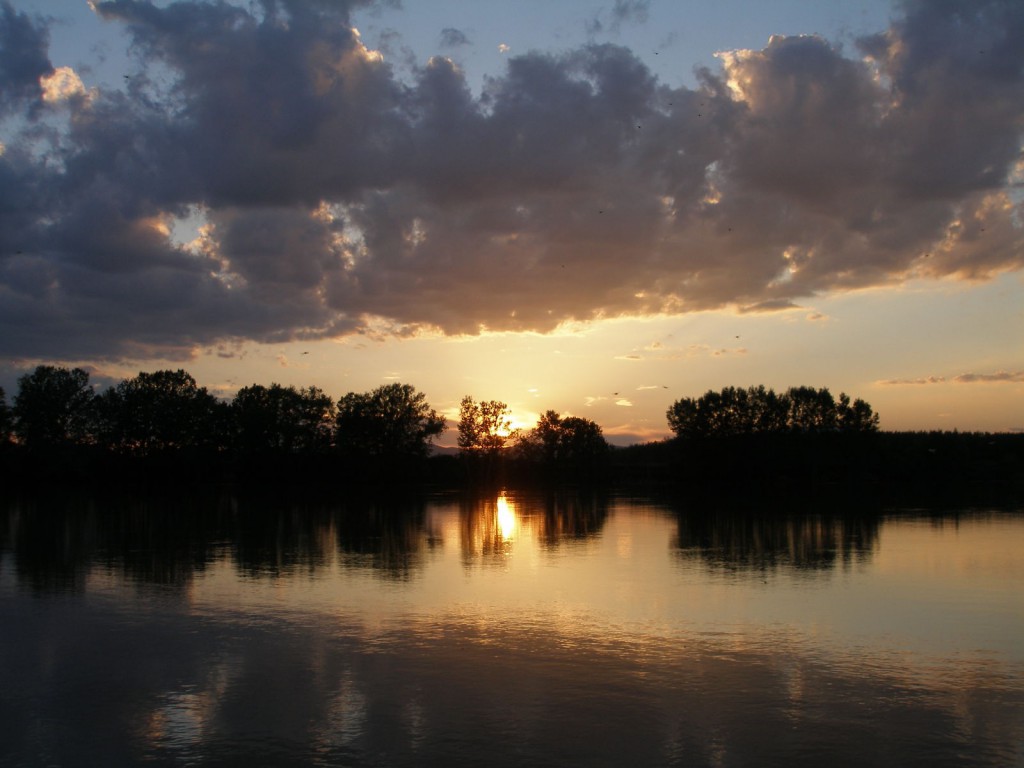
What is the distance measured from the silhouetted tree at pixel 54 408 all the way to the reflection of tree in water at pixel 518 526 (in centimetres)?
8163

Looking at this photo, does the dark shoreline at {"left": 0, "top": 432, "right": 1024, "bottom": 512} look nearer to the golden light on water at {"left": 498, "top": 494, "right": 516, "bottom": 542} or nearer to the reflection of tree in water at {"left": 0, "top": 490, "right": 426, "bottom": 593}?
the golden light on water at {"left": 498, "top": 494, "right": 516, "bottom": 542}

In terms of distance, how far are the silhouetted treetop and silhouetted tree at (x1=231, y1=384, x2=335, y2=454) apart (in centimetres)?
5291

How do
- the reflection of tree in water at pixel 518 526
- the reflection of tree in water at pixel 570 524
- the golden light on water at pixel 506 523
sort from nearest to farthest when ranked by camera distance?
the reflection of tree in water at pixel 518 526 < the reflection of tree in water at pixel 570 524 < the golden light on water at pixel 506 523

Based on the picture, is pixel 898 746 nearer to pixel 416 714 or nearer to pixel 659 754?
pixel 659 754

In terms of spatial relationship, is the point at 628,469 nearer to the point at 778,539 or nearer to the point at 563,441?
the point at 563,441

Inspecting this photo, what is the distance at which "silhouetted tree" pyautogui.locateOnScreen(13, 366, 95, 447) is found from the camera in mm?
111500

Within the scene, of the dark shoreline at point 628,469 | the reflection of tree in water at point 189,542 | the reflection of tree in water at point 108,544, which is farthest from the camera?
the dark shoreline at point 628,469

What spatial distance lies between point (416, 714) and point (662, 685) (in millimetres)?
3237

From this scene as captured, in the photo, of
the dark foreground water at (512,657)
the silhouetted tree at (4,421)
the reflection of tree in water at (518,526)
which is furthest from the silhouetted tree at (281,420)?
the dark foreground water at (512,657)

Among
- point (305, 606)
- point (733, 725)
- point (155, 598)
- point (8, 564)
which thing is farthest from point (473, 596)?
point (8, 564)

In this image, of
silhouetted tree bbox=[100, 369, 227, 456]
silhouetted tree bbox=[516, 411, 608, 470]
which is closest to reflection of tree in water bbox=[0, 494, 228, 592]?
silhouetted tree bbox=[100, 369, 227, 456]

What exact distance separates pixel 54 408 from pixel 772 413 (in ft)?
324

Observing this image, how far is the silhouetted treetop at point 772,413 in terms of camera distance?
121125mm

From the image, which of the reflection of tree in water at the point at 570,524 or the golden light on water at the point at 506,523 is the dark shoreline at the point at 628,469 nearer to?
the golden light on water at the point at 506,523
